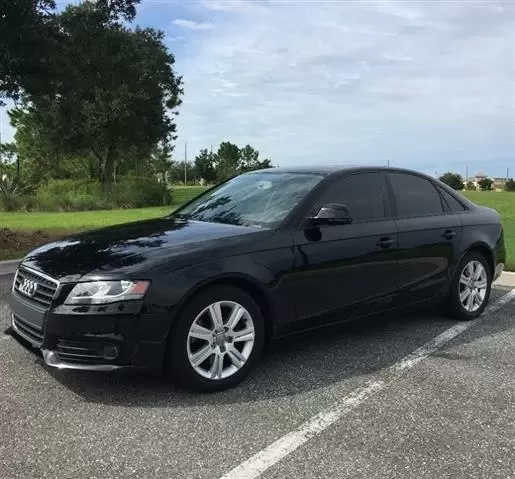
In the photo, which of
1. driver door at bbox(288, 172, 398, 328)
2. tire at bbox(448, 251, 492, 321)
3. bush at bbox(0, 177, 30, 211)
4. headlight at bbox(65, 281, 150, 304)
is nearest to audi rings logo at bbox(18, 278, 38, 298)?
headlight at bbox(65, 281, 150, 304)

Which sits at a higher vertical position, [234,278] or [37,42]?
[37,42]

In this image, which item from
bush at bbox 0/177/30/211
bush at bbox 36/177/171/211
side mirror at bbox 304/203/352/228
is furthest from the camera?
bush at bbox 36/177/171/211

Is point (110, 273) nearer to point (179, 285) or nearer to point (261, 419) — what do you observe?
point (179, 285)

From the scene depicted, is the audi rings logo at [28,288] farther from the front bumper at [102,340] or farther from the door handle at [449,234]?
the door handle at [449,234]

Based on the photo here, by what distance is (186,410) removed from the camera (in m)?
3.74

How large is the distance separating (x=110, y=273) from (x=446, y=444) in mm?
2204

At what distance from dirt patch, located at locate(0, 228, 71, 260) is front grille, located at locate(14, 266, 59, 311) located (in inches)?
237

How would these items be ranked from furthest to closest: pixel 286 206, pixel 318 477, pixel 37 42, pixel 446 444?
pixel 37 42
pixel 286 206
pixel 446 444
pixel 318 477

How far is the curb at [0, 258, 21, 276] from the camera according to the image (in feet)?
28.1

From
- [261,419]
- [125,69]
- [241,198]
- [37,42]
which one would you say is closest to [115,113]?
[125,69]

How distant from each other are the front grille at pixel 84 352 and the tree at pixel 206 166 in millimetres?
85992

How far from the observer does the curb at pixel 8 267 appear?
8.57 metres

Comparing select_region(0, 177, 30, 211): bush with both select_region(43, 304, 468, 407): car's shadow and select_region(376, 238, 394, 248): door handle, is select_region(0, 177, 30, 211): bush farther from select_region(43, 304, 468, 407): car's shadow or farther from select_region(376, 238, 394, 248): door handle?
select_region(376, 238, 394, 248): door handle

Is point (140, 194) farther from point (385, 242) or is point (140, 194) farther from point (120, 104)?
point (385, 242)
